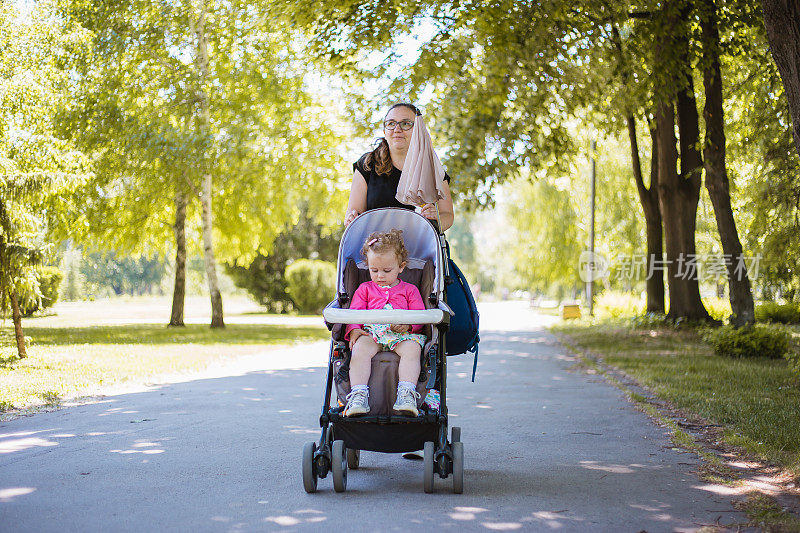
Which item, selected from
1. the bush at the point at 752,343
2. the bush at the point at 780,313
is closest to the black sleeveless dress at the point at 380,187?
the bush at the point at 752,343

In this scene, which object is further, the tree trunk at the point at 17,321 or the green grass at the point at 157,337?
the green grass at the point at 157,337

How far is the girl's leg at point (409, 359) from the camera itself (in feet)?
17.0

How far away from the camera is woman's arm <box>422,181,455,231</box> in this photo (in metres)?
5.92

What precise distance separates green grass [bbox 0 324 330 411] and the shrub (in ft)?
41.8

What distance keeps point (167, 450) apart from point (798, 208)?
1620cm

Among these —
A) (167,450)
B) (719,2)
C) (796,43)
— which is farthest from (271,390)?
(719,2)

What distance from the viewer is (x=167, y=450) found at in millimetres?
6426

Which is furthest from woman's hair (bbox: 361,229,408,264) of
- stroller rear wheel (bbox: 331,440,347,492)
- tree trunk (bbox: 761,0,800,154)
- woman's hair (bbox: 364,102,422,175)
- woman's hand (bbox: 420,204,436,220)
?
tree trunk (bbox: 761,0,800,154)

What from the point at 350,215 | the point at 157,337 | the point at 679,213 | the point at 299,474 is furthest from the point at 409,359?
the point at 679,213

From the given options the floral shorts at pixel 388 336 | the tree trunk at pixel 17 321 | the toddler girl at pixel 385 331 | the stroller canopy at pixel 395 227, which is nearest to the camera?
the toddler girl at pixel 385 331

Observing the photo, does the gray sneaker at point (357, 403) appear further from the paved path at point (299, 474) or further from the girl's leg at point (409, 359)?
the paved path at point (299, 474)

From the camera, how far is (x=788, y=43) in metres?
6.80

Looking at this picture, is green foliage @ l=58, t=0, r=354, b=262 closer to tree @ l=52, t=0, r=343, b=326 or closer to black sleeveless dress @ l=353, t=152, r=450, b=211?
tree @ l=52, t=0, r=343, b=326

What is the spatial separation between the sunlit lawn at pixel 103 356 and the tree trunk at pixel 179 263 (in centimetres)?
237
